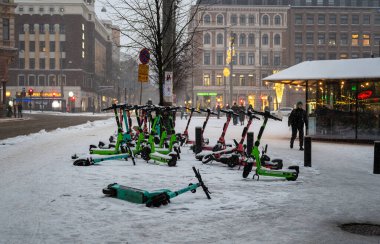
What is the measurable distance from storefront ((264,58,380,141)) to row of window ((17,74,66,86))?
74.3m

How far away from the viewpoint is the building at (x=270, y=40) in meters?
78.0

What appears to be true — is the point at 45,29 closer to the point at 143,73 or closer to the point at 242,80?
the point at 242,80

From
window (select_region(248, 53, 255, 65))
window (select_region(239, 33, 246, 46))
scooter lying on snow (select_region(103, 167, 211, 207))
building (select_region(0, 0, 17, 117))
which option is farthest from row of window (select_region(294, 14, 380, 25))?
scooter lying on snow (select_region(103, 167, 211, 207))

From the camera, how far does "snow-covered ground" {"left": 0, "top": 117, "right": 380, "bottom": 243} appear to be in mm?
5266

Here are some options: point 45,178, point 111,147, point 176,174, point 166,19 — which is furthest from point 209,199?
point 166,19

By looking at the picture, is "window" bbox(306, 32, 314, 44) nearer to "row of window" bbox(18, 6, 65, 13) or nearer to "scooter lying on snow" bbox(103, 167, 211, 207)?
"row of window" bbox(18, 6, 65, 13)

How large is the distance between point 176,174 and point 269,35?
7256 centimetres

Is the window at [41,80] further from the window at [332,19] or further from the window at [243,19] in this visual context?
the window at [332,19]

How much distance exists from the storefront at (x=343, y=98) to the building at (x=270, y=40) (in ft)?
180

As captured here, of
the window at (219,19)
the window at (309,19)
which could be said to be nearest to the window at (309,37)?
the window at (309,19)

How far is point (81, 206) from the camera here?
259 inches

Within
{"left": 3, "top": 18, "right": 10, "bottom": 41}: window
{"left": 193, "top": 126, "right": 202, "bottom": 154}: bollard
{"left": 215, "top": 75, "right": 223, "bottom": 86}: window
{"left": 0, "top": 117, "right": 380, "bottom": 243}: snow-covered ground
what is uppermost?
{"left": 3, "top": 18, "right": 10, "bottom": 41}: window

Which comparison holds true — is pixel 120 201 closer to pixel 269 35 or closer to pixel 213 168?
pixel 213 168

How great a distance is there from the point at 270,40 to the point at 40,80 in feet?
147
